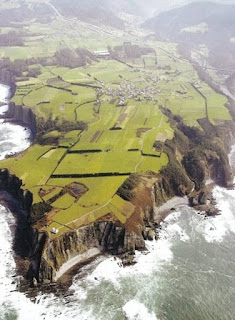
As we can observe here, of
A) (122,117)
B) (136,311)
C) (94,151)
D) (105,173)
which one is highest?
(105,173)

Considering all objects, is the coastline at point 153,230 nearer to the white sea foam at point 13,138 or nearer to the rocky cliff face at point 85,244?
the rocky cliff face at point 85,244

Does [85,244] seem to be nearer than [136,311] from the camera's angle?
No

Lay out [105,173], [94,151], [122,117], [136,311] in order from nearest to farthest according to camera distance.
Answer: [136,311]
[105,173]
[94,151]
[122,117]

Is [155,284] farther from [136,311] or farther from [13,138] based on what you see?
[13,138]

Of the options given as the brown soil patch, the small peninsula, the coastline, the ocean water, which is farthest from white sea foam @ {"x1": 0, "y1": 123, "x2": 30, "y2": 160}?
the coastline

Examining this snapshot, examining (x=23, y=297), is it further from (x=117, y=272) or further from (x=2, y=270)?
(x=117, y=272)

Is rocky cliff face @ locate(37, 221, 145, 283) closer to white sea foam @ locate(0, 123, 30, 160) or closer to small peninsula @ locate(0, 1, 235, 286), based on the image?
small peninsula @ locate(0, 1, 235, 286)

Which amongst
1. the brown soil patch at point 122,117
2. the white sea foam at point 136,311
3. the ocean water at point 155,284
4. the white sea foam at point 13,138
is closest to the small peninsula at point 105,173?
the brown soil patch at point 122,117

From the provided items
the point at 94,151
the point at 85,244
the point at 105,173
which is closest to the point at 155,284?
the point at 85,244
